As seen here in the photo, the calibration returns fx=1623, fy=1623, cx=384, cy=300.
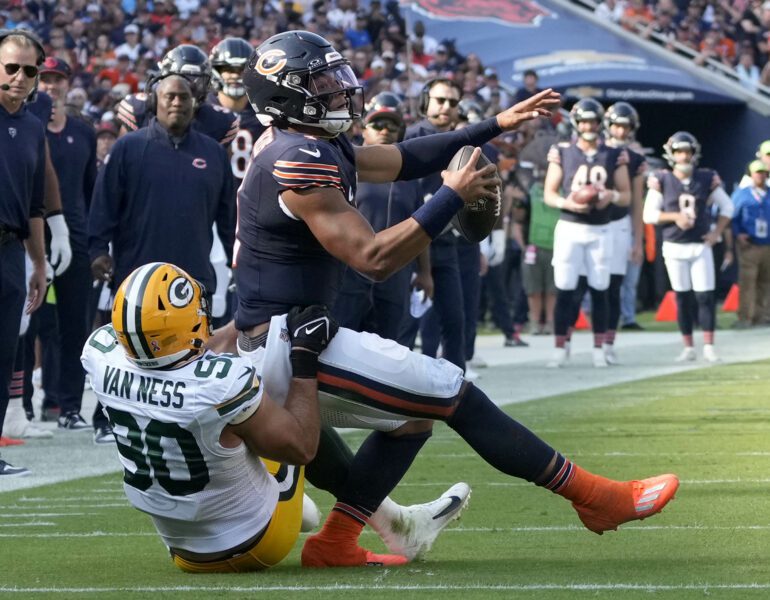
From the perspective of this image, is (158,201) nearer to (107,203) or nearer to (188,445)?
(107,203)

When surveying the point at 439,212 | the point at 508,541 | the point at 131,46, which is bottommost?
the point at 131,46

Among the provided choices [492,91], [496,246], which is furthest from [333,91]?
[492,91]

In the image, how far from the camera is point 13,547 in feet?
18.3

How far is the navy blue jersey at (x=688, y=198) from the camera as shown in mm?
14039

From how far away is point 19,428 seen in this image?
898 cm

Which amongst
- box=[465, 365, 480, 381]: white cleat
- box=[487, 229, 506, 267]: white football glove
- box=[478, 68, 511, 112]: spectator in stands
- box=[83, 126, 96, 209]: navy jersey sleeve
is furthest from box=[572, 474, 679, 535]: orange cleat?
box=[478, 68, 511, 112]: spectator in stands

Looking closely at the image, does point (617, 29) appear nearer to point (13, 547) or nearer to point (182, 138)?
point (182, 138)

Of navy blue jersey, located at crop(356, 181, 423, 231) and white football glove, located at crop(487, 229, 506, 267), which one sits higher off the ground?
navy blue jersey, located at crop(356, 181, 423, 231)

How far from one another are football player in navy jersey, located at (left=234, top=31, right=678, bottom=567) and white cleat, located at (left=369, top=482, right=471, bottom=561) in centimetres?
6

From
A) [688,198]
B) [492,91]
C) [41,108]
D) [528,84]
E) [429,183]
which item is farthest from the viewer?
[528,84]

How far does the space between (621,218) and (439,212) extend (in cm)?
917

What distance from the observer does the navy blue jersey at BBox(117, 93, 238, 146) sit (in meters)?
9.19

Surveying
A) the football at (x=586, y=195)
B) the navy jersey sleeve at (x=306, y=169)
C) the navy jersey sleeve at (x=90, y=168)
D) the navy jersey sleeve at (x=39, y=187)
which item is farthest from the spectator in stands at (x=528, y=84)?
the navy jersey sleeve at (x=306, y=169)

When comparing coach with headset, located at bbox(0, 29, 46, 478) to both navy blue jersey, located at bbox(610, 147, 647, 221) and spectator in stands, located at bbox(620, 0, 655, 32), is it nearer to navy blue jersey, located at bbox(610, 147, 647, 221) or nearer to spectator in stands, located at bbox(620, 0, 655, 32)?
navy blue jersey, located at bbox(610, 147, 647, 221)
